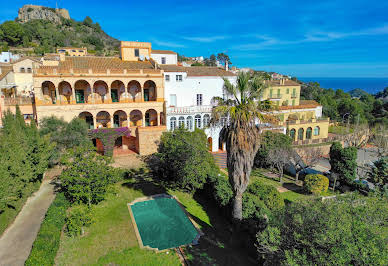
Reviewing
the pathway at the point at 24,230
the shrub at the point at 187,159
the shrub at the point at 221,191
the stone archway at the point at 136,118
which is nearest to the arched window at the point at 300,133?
the shrub at the point at 187,159

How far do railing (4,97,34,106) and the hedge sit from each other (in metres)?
23.9

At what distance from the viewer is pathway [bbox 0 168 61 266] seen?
565 inches

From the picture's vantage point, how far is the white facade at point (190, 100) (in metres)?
37.1

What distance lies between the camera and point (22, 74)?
42.6 m

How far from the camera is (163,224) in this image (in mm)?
18891

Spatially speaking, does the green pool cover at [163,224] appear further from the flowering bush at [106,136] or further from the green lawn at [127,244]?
the flowering bush at [106,136]

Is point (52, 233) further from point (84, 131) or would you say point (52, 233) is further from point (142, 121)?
point (142, 121)

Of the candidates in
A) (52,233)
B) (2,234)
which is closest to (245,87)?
(52,233)

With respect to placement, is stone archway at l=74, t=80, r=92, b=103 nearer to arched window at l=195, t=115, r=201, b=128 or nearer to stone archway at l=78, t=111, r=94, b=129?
stone archway at l=78, t=111, r=94, b=129

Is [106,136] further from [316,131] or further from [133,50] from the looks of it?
[316,131]

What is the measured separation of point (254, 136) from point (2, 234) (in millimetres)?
17248

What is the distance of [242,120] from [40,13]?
6500 inches

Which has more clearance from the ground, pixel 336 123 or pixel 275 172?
pixel 336 123

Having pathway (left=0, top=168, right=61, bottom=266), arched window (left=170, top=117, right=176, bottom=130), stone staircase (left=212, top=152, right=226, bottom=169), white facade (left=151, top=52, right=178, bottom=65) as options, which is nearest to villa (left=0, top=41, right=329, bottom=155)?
arched window (left=170, top=117, right=176, bottom=130)
